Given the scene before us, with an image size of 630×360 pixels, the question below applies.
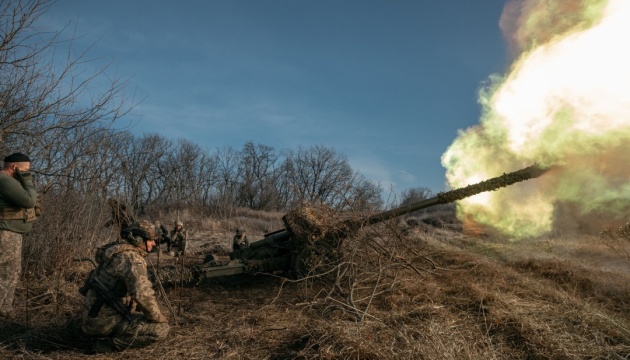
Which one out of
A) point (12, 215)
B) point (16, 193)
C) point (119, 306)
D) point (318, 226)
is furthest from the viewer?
point (318, 226)

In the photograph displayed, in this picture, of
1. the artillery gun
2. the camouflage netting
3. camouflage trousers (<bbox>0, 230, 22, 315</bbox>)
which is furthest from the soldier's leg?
the camouflage netting

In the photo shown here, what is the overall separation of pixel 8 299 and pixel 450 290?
6.50 m

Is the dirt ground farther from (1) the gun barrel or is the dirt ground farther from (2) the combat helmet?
(2) the combat helmet

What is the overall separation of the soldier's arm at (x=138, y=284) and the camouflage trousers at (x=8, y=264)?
2.14 metres

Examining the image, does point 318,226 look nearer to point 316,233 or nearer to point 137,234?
point 316,233

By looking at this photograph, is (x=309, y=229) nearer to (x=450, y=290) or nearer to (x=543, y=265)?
(x=450, y=290)

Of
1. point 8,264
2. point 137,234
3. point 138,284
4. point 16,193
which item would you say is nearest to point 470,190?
point 137,234

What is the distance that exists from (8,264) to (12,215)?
657 millimetres

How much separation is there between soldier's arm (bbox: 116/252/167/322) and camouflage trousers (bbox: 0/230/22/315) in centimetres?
214

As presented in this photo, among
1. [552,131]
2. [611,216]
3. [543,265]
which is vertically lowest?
[543,265]

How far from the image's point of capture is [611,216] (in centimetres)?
1565

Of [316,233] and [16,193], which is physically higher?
[16,193]

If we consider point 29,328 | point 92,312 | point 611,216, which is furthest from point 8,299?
point 611,216

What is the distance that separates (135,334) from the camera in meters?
4.82
